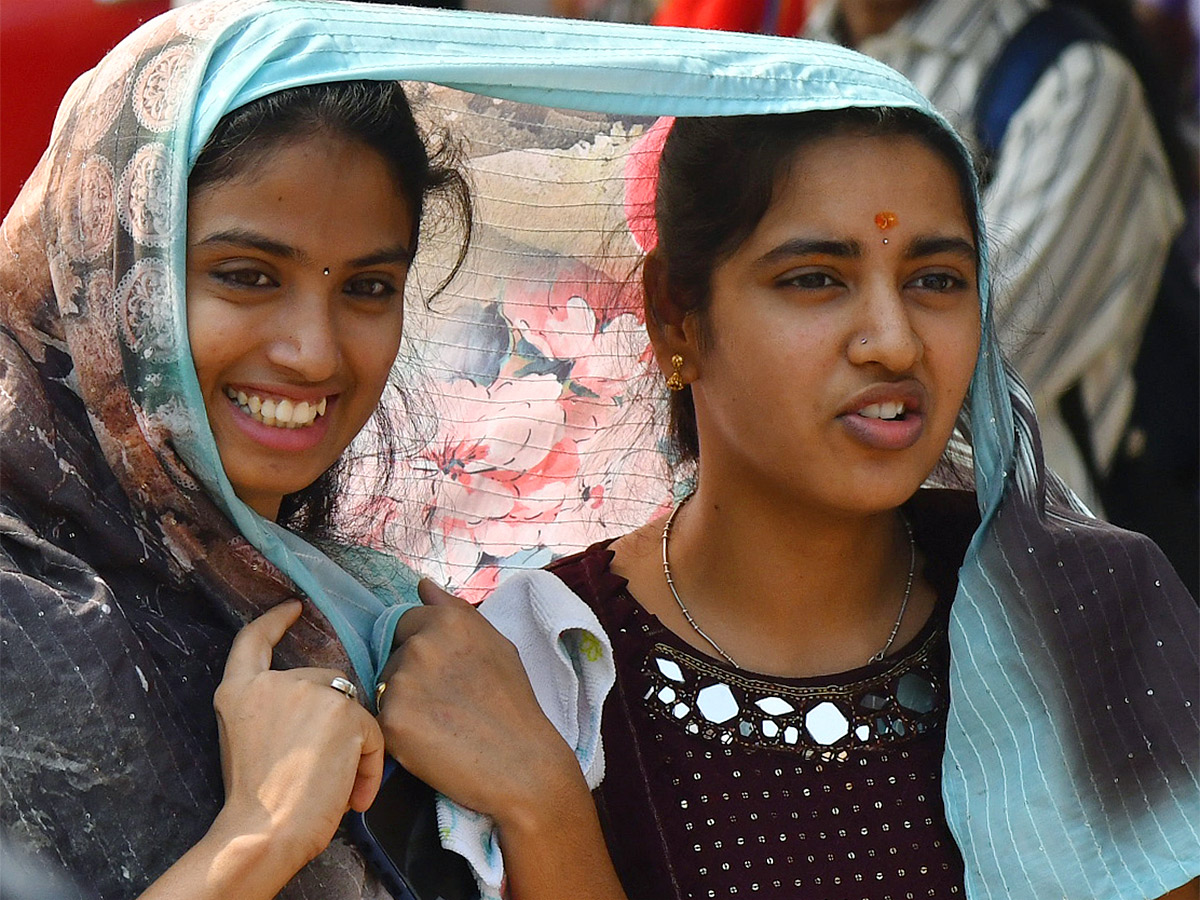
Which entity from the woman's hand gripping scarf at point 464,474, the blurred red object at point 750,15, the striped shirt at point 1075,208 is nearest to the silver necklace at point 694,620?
the woman's hand gripping scarf at point 464,474

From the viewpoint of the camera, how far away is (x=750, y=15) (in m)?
3.95

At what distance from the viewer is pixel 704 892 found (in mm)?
1800

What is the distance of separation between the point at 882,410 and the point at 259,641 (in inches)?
28.2

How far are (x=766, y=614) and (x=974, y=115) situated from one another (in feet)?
4.70

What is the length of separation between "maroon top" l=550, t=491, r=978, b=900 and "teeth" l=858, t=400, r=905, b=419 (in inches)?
13.0

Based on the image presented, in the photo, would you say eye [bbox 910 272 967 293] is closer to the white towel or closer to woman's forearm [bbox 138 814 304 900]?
the white towel

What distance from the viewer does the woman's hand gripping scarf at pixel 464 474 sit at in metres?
1.51

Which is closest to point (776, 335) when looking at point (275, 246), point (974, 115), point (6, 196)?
point (275, 246)

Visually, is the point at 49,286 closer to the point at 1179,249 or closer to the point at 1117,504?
the point at 1117,504

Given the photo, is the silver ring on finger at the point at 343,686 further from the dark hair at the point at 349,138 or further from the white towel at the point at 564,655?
the dark hair at the point at 349,138

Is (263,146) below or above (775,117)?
above

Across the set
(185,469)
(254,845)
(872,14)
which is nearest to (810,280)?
(185,469)

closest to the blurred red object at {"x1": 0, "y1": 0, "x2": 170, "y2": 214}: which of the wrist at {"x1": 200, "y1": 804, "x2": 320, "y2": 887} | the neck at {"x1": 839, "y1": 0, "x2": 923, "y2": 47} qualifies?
the neck at {"x1": 839, "y1": 0, "x2": 923, "y2": 47}

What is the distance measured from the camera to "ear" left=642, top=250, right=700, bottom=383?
2014 millimetres
